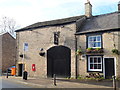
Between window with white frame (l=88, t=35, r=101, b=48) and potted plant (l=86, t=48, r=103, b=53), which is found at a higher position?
window with white frame (l=88, t=35, r=101, b=48)

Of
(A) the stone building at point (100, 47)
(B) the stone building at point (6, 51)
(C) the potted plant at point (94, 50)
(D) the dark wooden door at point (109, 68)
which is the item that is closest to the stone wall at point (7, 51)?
(B) the stone building at point (6, 51)

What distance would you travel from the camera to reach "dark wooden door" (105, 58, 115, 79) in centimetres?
1460

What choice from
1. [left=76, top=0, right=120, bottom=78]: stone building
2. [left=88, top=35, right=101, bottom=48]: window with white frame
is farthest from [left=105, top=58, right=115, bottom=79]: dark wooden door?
[left=88, top=35, right=101, bottom=48]: window with white frame

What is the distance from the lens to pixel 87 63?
15836 millimetres

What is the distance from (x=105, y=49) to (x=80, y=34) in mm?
3227

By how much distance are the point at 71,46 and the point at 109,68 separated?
185 inches

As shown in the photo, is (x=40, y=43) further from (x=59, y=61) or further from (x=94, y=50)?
(x=94, y=50)

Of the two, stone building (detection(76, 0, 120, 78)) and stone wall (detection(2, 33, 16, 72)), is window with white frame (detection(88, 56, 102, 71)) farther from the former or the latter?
stone wall (detection(2, 33, 16, 72))

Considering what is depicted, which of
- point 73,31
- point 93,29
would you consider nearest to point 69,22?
point 73,31

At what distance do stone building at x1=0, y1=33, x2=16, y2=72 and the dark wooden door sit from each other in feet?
62.1

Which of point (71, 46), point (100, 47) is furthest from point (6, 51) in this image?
point (100, 47)

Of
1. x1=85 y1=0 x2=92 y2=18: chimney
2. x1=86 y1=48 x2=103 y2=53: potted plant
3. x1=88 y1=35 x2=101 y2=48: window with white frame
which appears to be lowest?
x1=86 y1=48 x2=103 y2=53: potted plant

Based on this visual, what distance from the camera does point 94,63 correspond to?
51.3ft

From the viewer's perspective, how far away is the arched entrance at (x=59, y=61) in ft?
55.9
